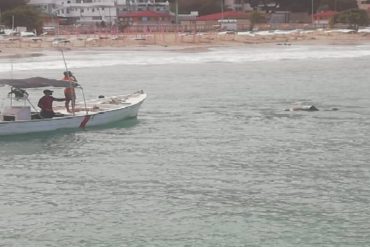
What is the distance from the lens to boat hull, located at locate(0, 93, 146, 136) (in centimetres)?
2461

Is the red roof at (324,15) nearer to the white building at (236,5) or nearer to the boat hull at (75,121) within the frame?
the white building at (236,5)

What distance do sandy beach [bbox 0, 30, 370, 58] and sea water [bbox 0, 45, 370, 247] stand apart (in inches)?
1902

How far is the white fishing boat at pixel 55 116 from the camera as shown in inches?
976

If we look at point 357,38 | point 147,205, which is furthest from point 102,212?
point 357,38

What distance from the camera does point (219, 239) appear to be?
13.3 meters

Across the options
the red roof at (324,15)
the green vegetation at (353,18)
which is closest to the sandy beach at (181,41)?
the green vegetation at (353,18)

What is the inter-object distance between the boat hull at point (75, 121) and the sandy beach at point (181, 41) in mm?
50917

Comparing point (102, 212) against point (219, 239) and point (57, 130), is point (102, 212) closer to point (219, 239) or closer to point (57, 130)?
point (219, 239)

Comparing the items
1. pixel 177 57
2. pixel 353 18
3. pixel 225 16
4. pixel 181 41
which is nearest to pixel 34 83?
pixel 177 57

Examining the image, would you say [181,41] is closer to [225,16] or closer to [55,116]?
[225,16]

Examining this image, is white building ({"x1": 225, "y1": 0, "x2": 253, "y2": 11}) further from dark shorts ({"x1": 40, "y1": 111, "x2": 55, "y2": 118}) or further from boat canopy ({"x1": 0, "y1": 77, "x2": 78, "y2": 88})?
dark shorts ({"x1": 40, "y1": 111, "x2": 55, "y2": 118})

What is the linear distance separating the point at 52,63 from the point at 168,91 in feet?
81.1

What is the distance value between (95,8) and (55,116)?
136901 millimetres

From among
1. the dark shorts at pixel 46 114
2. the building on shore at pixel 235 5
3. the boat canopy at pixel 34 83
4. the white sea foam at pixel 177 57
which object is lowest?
the white sea foam at pixel 177 57
